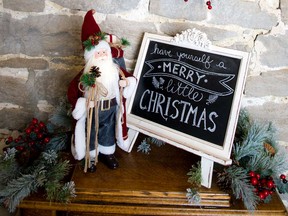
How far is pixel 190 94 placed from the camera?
1.10 m

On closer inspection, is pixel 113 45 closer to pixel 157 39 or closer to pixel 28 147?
pixel 157 39

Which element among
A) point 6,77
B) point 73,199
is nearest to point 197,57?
point 73,199

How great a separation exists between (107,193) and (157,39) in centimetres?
55

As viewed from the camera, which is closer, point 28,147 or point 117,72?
point 117,72

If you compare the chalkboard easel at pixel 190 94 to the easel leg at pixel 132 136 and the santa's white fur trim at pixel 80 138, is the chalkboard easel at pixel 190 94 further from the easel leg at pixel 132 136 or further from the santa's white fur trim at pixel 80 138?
the santa's white fur trim at pixel 80 138

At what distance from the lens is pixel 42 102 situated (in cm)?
132

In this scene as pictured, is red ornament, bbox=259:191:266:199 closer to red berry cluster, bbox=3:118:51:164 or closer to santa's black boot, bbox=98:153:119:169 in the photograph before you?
santa's black boot, bbox=98:153:119:169

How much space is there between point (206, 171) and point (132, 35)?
0.55 metres

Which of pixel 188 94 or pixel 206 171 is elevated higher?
pixel 188 94

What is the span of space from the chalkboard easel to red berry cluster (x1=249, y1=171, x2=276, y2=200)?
93 mm

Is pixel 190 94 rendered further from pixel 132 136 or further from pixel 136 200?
pixel 136 200

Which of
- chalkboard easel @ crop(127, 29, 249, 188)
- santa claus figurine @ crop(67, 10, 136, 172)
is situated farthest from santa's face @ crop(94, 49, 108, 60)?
chalkboard easel @ crop(127, 29, 249, 188)

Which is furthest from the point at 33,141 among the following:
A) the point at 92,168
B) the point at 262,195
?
the point at 262,195

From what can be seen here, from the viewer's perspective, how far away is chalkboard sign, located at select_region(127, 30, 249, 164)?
1036mm
